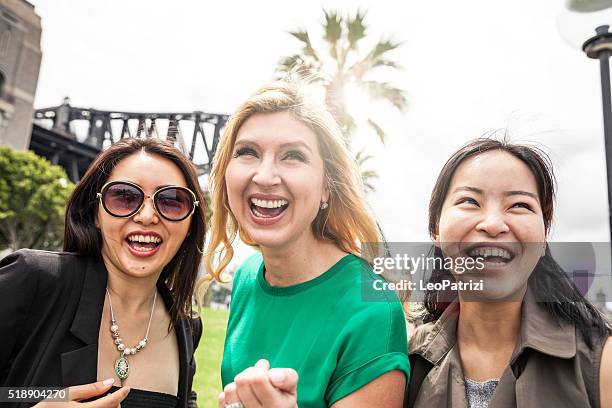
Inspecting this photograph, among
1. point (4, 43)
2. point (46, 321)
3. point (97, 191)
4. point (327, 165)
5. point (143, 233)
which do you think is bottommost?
point (46, 321)

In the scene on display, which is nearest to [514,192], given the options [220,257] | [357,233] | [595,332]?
[595,332]

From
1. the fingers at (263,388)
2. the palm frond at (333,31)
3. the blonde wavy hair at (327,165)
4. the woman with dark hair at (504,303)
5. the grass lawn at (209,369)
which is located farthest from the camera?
the palm frond at (333,31)

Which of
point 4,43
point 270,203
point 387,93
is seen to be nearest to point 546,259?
point 270,203

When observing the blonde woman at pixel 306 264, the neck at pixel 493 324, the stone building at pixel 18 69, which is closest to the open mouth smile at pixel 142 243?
the blonde woman at pixel 306 264

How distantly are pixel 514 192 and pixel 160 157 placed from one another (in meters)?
1.76

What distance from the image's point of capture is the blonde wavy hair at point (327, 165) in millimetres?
2207

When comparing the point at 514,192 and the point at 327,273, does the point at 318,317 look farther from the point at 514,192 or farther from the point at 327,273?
the point at 514,192

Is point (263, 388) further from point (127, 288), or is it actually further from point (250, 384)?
point (127, 288)

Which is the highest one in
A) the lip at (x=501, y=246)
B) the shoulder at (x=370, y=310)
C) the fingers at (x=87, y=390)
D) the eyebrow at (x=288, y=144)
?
the eyebrow at (x=288, y=144)

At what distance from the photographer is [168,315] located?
281 centimetres

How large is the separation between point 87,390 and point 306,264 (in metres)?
1.07

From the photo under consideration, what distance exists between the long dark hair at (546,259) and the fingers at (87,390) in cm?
163

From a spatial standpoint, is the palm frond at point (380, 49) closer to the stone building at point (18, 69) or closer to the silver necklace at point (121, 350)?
the silver necklace at point (121, 350)

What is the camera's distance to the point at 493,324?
6.48 feet
